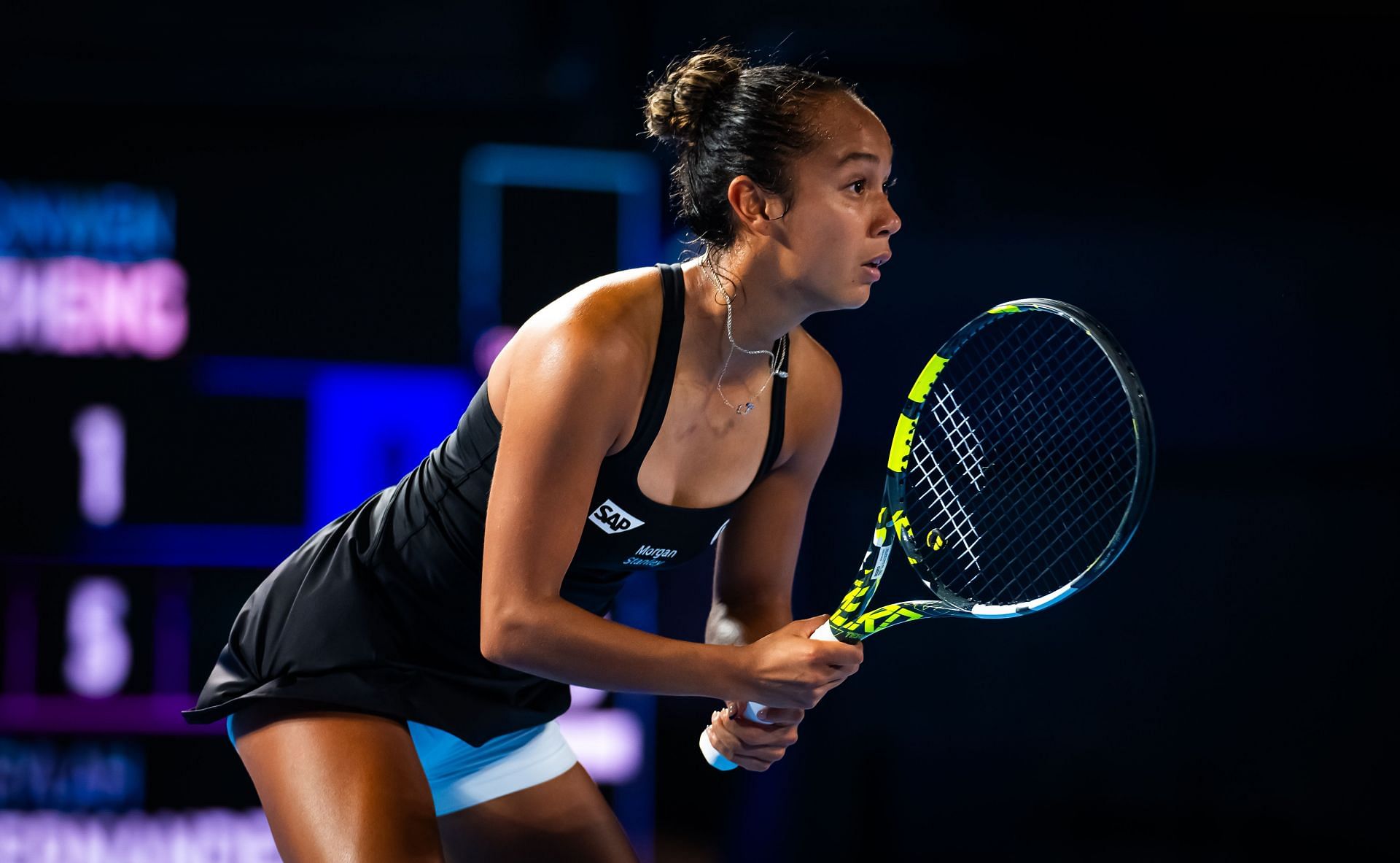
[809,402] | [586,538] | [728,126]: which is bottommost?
[586,538]

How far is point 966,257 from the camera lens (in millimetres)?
3492

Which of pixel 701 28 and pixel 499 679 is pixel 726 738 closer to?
pixel 499 679

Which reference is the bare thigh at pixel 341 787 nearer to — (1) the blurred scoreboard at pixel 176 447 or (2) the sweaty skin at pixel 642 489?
(2) the sweaty skin at pixel 642 489

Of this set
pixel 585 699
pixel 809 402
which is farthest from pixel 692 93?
pixel 585 699

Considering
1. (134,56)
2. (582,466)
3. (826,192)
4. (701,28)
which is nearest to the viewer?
(582,466)

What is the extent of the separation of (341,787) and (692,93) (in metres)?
1.05

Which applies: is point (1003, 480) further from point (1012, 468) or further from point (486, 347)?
point (486, 347)

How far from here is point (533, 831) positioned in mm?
1933

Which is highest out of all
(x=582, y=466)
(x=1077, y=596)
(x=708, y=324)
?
(x=708, y=324)

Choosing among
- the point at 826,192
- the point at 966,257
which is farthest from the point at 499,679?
the point at 966,257

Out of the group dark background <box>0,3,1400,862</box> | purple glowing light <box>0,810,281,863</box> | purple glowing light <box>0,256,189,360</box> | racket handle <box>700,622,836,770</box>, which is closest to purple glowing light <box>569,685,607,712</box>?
dark background <box>0,3,1400,862</box>

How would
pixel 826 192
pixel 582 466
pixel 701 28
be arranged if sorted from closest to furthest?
1. pixel 582 466
2. pixel 826 192
3. pixel 701 28

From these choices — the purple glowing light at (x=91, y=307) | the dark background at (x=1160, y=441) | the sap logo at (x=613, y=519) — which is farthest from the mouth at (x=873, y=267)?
the purple glowing light at (x=91, y=307)

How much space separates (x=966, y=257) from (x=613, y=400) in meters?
2.10
